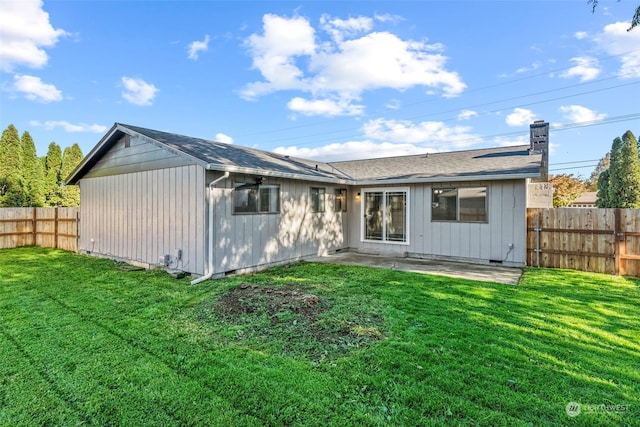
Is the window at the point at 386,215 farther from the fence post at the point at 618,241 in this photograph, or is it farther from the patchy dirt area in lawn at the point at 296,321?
the patchy dirt area in lawn at the point at 296,321

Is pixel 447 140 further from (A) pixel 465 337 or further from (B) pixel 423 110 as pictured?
(A) pixel 465 337

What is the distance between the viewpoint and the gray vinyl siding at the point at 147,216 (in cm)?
700

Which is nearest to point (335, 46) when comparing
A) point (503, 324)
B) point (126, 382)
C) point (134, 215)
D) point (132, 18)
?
point (132, 18)

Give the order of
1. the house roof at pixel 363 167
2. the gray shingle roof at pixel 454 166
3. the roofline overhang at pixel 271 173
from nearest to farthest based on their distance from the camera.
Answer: the roofline overhang at pixel 271 173 → the house roof at pixel 363 167 → the gray shingle roof at pixel 454 166

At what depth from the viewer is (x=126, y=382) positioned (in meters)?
2.76

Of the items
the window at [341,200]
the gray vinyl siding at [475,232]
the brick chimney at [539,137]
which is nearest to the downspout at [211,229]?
the window at [341,200]

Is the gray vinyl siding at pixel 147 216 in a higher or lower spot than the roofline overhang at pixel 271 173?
lower

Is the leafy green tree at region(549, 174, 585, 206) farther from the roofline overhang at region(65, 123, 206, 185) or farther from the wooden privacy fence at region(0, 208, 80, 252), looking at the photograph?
the wooden privacy fence at region(0, 208, 80, 252)

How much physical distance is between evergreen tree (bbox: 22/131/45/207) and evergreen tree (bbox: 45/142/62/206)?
2.09 meters

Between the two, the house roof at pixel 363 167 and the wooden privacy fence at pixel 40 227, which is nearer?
the house roof at pixel 363 167

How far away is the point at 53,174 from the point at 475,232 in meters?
23.9

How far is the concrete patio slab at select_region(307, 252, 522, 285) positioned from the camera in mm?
7059


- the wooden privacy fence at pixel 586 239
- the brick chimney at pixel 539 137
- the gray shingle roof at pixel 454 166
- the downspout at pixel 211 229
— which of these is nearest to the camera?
the downspout at pixel 211 229

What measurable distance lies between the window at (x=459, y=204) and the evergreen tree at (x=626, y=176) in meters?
13.0
